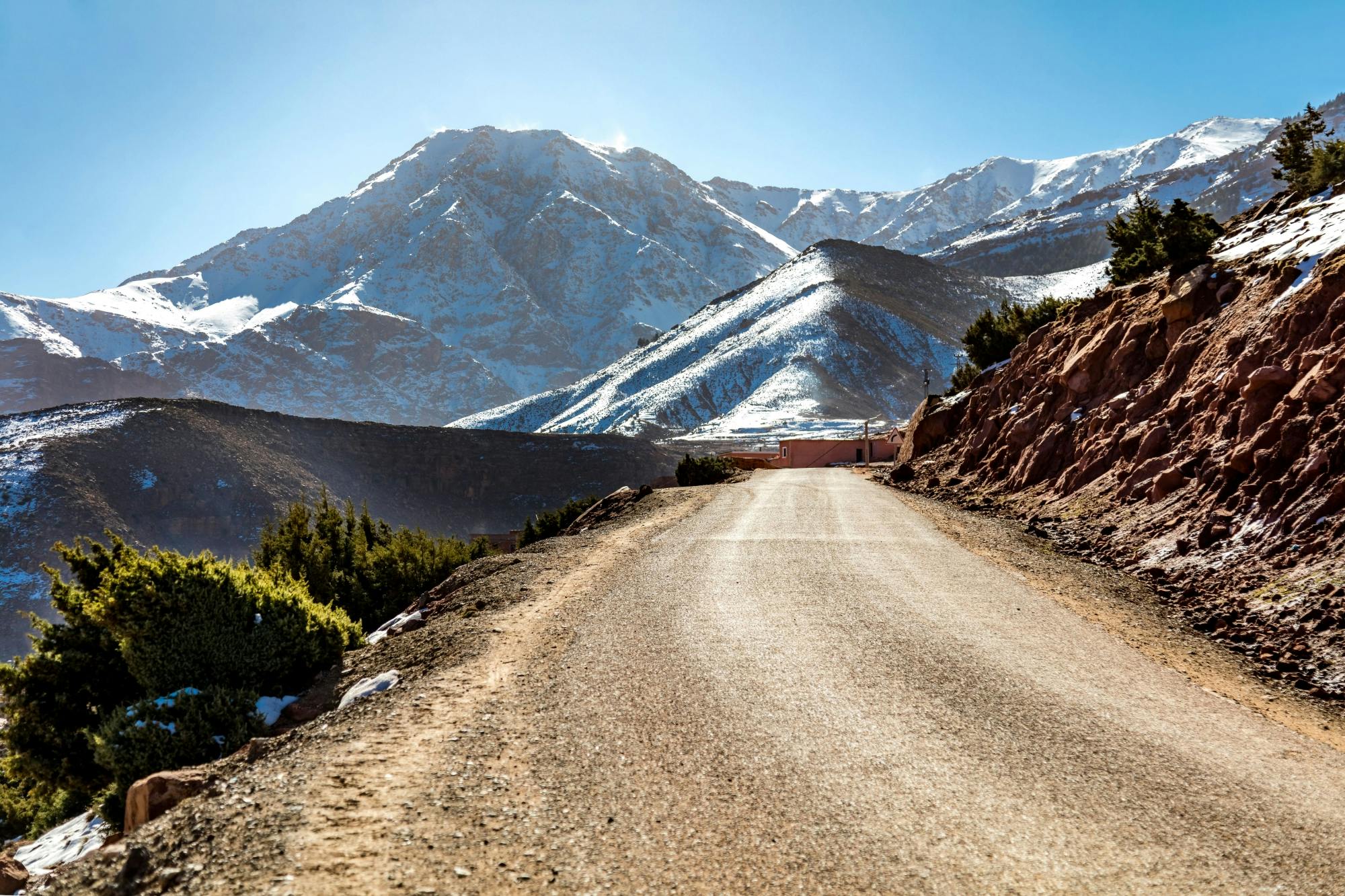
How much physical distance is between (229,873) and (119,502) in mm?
71799

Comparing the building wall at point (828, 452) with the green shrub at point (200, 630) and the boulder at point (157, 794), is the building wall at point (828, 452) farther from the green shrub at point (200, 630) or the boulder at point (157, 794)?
the boulder at point (157, 794)

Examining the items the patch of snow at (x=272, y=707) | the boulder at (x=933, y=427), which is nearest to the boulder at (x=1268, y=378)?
the patch of snow at (x=272, y=707)

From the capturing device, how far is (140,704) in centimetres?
829

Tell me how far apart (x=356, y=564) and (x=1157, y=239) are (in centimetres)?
2310

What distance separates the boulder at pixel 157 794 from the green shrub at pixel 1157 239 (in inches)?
783

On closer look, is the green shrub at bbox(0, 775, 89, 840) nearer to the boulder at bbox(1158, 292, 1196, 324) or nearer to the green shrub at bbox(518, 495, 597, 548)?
the green shrub at bbox(518, 495, 597, 548)

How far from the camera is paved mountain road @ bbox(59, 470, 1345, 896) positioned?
4059 millimetres

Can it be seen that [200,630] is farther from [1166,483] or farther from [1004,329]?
[1004,329]

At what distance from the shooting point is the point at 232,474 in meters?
69.9

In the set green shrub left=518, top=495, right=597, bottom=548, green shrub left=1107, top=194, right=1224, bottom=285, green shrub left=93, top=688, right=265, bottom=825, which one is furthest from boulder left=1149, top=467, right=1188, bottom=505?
green shrub left=518, top=495, right=597, bottom=548

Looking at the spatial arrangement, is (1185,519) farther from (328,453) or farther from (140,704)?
(328,453)

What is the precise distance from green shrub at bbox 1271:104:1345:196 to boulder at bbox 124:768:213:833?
2257cm

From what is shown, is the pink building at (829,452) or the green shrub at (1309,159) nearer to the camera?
the green shrub at (1309,159)

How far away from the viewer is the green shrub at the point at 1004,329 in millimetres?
28198
